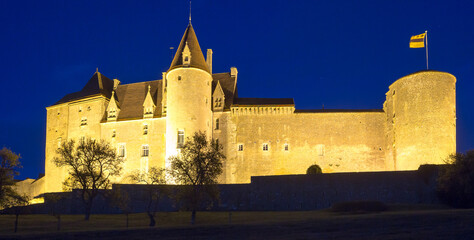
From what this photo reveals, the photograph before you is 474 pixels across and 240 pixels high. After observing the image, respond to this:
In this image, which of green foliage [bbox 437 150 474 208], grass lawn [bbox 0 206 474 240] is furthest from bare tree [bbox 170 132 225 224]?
green foliage [bbox 437 150 474 208]

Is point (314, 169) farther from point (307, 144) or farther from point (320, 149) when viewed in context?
point (307, 144)

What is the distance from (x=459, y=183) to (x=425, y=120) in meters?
13.9

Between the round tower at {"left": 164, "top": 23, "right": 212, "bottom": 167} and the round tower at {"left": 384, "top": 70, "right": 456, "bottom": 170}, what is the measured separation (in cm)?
2188

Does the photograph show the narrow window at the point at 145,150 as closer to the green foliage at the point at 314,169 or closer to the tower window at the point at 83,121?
the tower window at the point at 83,121

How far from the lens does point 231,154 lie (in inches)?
2069

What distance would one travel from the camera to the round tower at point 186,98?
167 feet

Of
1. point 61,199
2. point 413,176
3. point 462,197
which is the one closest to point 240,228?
point 462,197

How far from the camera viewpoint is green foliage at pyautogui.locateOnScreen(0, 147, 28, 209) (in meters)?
35.3

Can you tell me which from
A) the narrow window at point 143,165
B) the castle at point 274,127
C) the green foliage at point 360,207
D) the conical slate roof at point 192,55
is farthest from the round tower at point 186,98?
the green foliage at point 360,207

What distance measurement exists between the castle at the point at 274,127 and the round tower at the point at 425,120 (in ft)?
0.32

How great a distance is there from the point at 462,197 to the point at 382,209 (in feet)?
20.2

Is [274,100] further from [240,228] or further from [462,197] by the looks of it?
[240,228]

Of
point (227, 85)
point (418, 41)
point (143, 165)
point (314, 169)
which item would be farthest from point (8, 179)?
point (418, 41)

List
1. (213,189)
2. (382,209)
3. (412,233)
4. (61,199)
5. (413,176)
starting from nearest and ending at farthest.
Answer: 1. (412,233)
2. (382,209)
3. (213,189)
4. (413,176)
5. (61,199)
